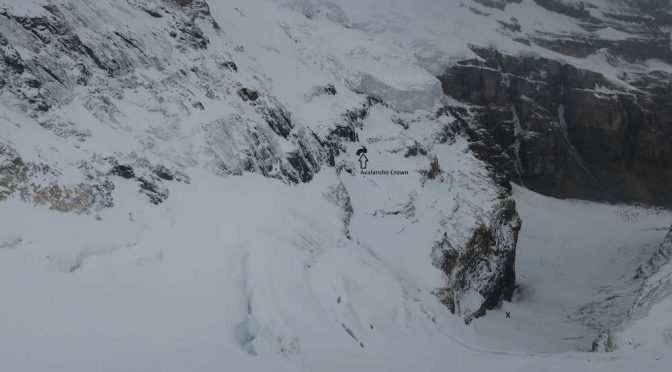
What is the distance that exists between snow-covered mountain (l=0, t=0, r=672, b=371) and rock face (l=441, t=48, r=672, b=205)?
753 inches

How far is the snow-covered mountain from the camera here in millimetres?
12266

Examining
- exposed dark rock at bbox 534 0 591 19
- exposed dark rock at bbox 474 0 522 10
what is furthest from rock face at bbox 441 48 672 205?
exposed dark rock at bbox 534 0 591 19

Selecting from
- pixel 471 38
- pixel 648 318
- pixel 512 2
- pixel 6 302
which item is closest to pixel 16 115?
pixel 6 302

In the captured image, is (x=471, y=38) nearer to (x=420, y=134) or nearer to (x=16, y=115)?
(x=420, y=134)

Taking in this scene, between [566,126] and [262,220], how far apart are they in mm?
74872

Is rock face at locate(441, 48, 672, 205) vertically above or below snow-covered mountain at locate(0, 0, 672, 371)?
below

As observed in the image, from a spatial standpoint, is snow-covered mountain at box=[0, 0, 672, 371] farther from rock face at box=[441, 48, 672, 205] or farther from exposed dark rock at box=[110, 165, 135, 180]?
rock face at box=[441, 48, 672, 205]

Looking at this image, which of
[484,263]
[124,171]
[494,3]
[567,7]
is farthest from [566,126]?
[124,171]

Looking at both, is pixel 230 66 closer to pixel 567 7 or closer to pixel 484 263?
pixel 484 263

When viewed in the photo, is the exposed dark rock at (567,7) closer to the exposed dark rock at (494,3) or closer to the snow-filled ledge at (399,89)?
the exposed dark rock at (494,3)

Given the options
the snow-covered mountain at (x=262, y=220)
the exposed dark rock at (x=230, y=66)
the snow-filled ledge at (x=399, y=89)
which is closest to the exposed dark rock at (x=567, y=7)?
the snow-covered mountain at (x=262, y=220)

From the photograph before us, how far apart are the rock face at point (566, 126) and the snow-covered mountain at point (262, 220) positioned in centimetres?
1912

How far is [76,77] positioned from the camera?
64.2ft

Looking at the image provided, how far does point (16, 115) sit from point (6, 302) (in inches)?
311
